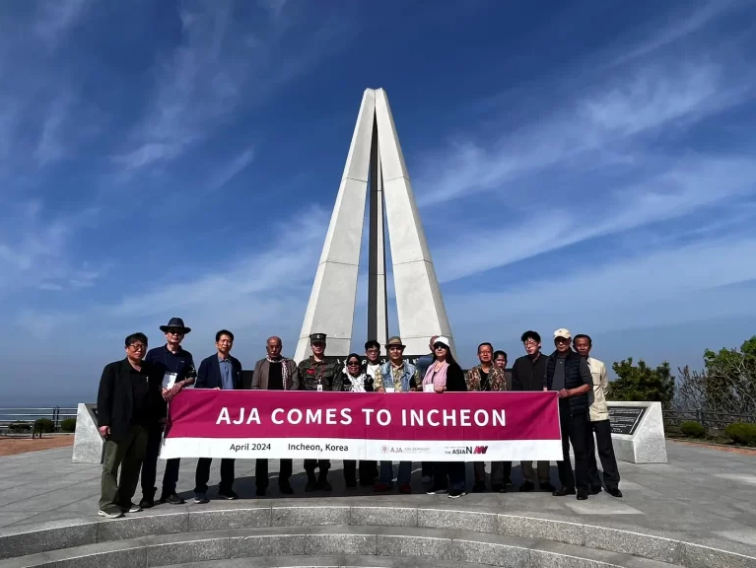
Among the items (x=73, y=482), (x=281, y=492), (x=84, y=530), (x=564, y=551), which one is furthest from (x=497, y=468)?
(x=73, y=482)

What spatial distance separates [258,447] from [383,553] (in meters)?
1.79

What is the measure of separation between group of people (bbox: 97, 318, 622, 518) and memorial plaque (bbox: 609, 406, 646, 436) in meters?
3.28

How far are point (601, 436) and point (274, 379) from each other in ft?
12.6

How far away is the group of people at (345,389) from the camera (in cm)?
515

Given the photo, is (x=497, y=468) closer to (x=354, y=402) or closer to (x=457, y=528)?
(x=457, y=528)

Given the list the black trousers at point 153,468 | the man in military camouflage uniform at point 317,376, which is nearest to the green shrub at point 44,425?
the black trousers at point 153,468

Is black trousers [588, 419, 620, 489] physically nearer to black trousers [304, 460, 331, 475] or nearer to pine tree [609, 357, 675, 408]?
black trousers [304, 460, 331, 475]

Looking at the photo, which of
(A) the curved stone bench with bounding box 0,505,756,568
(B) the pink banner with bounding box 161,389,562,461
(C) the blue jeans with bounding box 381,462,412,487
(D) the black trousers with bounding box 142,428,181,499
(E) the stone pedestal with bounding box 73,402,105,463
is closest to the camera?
(A) the curved stone bench with bounding box 0,505,756,568

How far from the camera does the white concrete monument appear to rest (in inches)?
517

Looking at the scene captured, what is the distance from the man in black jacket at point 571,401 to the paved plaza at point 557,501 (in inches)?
13.9

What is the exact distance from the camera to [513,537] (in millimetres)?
4750

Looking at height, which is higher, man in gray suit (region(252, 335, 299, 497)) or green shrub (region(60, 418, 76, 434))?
man in gray suit (region(252, 335, 299, 497))

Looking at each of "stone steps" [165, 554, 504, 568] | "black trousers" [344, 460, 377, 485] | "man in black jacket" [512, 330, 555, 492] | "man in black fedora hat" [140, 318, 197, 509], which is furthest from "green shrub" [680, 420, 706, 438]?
"man in black fedora hat" [140, 318, 197, 509]

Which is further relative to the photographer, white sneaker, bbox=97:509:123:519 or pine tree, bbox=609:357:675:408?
pine tree, bbox=609:357:675:408
